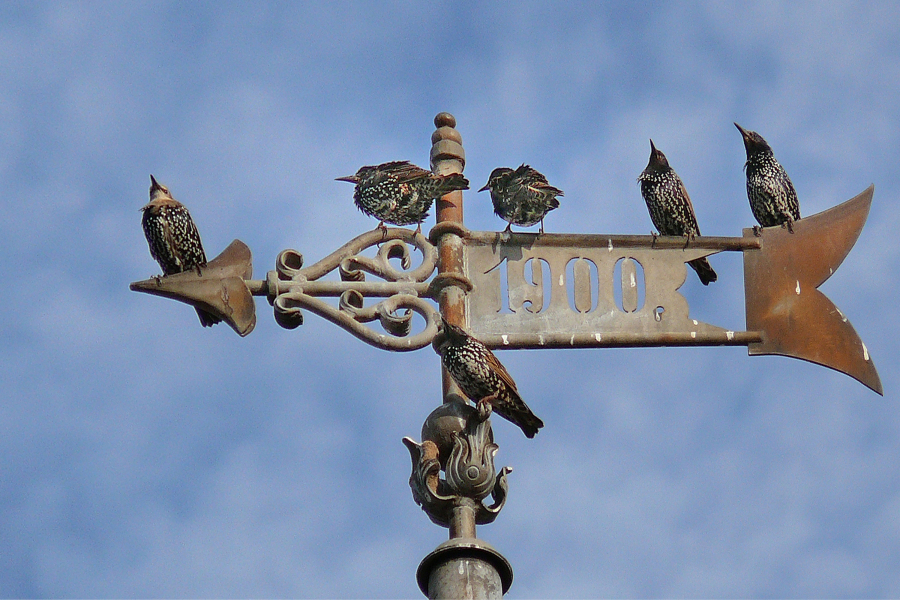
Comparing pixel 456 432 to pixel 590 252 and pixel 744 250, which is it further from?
pixel 744 250

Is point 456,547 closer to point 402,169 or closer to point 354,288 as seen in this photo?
point 354,288

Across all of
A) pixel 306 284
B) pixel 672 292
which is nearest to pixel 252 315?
pixel 306 284

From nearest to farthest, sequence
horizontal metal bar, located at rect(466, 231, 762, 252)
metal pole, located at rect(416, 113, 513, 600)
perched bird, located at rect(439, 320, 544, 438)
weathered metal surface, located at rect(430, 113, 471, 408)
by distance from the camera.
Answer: metal pole, located at rect(416, 113, 513, 600)
perched bird, located at rect(439, 320, 544, 438)
weathered metal surface, located at rect(430, 113, 471, 408)
horizontal metal bar, located at rect(466, 231, 762, 252)

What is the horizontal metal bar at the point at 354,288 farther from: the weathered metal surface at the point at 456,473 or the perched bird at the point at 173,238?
the weathered metal surface at the point at 456,473

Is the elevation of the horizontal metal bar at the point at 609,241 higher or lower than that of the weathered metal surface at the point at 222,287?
higher

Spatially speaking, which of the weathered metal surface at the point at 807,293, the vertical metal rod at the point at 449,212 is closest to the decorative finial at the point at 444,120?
the vertical metal rod at the point at 449,212

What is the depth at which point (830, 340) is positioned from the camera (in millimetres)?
5758

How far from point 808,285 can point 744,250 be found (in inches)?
11.1

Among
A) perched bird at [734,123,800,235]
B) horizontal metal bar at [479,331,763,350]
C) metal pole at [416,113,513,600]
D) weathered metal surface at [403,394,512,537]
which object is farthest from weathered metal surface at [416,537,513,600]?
perched bird at [734,123,800,235]

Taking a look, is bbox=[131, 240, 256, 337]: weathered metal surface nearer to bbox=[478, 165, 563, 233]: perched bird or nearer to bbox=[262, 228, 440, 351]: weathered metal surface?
bbox=[262, 228, 440, 351]: weathered metal surface

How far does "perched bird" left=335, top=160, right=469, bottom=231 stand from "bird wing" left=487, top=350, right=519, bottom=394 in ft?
2.19

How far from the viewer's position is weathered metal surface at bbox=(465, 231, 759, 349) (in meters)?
5.55

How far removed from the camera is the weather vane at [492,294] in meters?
5.20

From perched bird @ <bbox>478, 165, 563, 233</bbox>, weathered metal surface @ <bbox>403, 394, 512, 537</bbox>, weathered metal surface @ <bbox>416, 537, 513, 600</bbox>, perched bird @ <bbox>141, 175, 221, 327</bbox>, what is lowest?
weathered metal surface @ <bbox>416, 537, 513, 600</bbox>
